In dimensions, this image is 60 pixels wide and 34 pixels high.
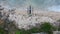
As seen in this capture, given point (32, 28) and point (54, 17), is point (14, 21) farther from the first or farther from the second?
point (54, 17)

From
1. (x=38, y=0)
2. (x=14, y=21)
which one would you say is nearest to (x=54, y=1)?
(x=38, y=0)

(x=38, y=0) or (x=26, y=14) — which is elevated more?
(x=38, y=0)

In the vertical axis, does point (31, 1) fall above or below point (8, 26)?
above

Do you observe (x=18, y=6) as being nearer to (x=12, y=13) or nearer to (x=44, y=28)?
(x=12, y=13)

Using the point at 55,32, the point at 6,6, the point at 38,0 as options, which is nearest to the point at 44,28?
the point at 55,32

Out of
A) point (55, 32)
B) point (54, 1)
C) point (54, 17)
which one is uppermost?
point (54, 1)

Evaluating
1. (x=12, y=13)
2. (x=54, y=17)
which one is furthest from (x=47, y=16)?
(x=12, y=13)

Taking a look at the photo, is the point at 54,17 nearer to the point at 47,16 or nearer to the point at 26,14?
the point at 47,16

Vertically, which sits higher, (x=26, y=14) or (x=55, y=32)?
(x=26, y=14)
